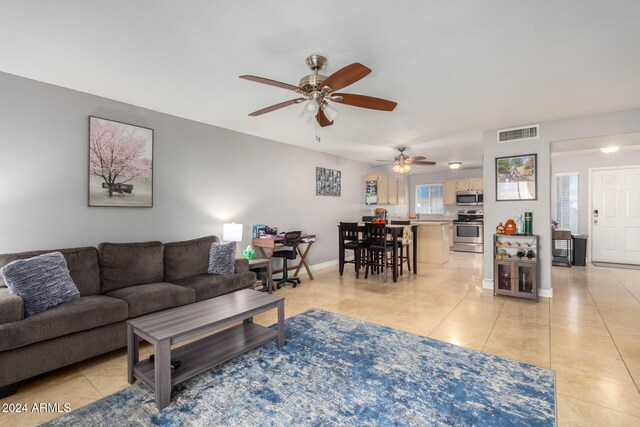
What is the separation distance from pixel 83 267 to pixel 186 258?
102 cm

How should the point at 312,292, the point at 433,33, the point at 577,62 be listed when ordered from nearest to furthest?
the point at 433,33, the point at 577,62, the point at 312,292

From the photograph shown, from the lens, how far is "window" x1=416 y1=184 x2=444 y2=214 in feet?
31.5

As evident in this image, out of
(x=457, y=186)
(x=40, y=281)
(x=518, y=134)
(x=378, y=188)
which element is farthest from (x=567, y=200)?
(x=40, y=281)

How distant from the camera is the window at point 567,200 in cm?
678

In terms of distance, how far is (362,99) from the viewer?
254cm

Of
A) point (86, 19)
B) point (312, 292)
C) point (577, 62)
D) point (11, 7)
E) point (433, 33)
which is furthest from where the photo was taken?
point (312, 292)

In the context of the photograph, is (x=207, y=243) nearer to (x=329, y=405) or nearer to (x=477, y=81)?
(x=329, y=405)

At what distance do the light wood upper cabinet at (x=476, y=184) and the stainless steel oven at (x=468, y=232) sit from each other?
2.21 ft

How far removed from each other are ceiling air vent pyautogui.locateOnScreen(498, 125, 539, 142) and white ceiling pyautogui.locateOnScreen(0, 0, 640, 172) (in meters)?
0.53

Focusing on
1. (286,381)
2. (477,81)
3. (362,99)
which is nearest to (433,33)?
(362,99)

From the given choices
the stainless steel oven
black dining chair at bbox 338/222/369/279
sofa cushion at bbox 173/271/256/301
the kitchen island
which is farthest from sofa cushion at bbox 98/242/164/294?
the stainless steel oven

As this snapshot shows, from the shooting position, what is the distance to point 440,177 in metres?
9.51

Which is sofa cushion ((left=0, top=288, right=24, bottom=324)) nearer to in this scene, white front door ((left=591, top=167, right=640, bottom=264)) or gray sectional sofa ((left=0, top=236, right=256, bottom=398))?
gray sectional sofa ((left=0, top=236, right=256, bottom=398))

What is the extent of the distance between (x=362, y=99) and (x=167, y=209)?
2846 millimetres
